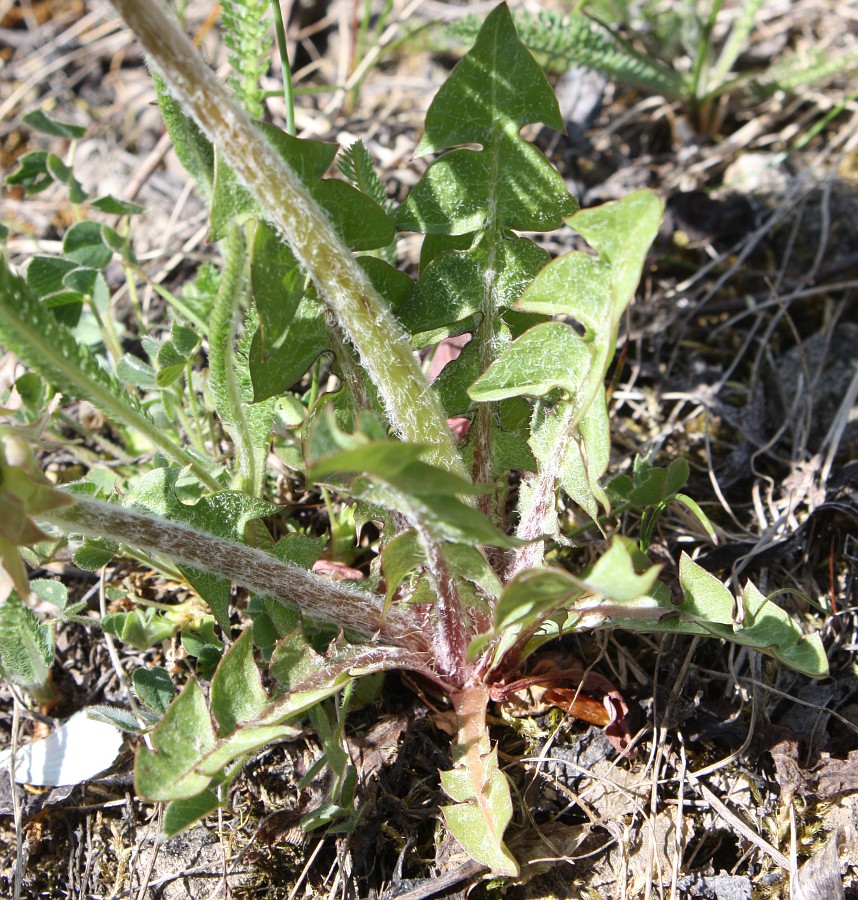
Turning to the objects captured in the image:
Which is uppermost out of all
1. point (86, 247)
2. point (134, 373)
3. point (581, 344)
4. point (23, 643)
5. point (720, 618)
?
point (86, 247)

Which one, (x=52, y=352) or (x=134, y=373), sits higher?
(x=52, y=352)

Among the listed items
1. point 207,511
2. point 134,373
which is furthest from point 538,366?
point 134,373

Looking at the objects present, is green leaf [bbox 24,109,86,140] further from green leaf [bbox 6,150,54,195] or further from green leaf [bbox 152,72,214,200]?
green leaf [bbox 152,72,214,200]

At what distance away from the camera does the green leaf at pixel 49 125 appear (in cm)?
227

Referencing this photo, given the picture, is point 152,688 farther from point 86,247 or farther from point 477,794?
point 86,247

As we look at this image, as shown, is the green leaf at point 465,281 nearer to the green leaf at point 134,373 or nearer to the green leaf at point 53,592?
the green leaf at point 134,373

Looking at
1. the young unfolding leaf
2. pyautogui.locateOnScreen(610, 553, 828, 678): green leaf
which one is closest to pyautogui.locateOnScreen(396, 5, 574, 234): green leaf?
the young unfolding leaf

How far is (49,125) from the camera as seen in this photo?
232 cm

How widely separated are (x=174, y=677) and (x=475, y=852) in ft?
2.91

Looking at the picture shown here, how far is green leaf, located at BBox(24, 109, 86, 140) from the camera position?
2266 mm

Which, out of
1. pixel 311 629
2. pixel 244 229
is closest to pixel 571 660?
pixel 311 629

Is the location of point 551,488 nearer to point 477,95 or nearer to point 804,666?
point 804,666

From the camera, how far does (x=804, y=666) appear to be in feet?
4.90

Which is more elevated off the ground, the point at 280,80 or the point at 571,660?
the point at 280,80
